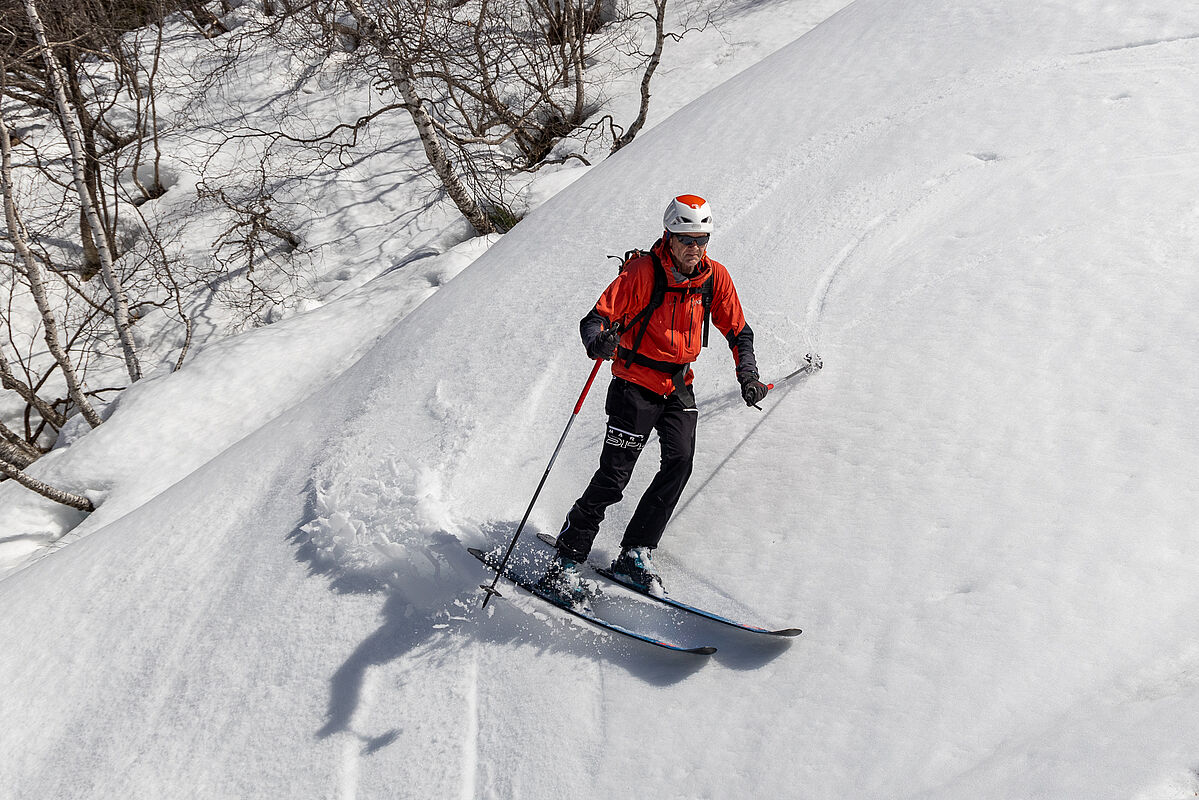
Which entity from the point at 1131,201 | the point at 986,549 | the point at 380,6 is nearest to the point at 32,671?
the point at 986,549

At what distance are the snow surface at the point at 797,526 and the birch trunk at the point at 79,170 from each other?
447 cm

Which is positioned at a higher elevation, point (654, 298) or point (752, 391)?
point (654, 298)

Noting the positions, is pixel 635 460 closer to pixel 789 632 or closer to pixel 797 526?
pixel 797 526

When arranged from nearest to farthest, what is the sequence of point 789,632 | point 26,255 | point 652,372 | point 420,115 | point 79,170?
point 789,632, point 652,372, point 26,255, point 79,170, point 420,115

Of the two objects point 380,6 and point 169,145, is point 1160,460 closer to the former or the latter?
point 380,6

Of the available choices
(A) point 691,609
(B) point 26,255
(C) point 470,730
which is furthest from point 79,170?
(A) point 691,609

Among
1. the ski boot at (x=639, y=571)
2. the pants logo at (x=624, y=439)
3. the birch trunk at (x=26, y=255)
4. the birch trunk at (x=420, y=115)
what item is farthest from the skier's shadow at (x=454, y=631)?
the birch trunk at (x=420, y=115)

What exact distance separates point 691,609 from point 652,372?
1.11 metres

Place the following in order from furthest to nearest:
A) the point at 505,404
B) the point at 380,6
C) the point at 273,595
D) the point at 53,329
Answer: the point at 380,6
the point at 53,329
the point at 505,404
the point at 273,595

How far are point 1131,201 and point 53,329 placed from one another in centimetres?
1021

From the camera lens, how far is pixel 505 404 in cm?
466

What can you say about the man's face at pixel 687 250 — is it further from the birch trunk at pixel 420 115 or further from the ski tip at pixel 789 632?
the birch trunk at pixel 420 115

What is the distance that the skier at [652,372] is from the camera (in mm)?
3301

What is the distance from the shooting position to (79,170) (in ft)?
28.8
